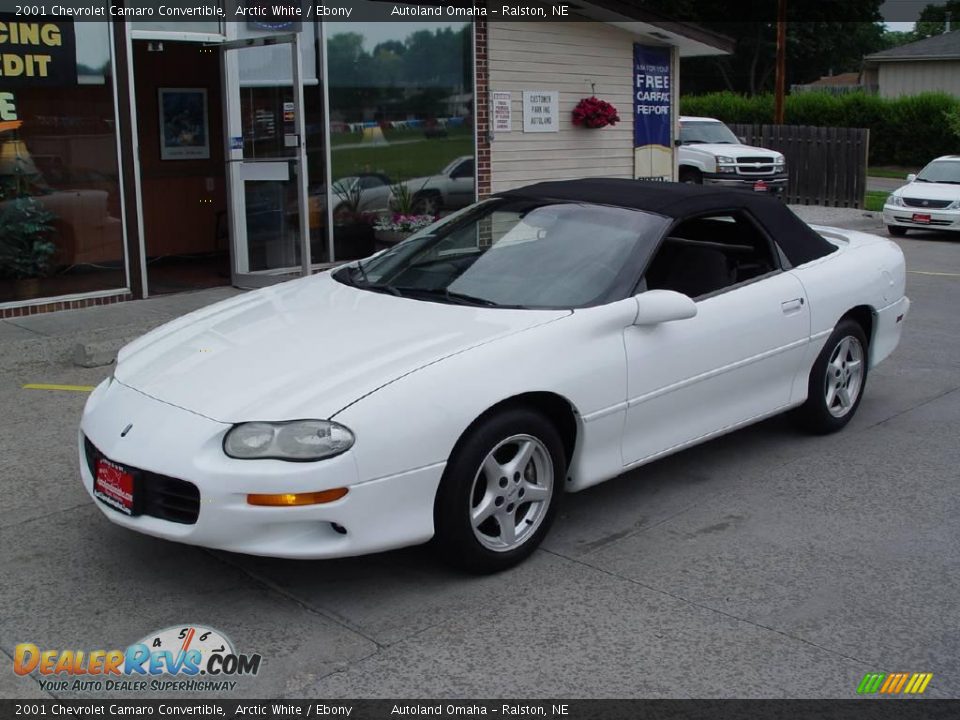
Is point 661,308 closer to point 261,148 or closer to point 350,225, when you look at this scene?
point 261,148

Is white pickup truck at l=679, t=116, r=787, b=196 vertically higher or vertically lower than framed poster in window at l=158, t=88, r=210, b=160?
lower

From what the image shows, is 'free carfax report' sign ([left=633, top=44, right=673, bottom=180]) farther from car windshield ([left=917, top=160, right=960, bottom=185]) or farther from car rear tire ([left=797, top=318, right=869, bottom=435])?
car rear tire ([left=797, top=318, right=869, bottom=435])

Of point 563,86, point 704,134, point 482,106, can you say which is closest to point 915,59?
point 704,134

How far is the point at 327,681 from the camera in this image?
3711mm

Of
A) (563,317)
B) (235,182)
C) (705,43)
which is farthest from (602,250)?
(705,43)

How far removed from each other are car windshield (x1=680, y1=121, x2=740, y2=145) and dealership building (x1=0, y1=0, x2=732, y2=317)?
7.52 metres

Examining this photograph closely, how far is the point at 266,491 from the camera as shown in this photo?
397 centimetres

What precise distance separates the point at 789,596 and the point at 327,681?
1.85m

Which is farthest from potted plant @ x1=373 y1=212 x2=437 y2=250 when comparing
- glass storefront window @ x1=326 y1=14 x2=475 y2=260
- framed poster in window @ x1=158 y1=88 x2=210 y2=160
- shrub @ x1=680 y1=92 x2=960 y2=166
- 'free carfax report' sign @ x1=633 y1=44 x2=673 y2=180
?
shrub @ x1=680 y1=92 x2=960 y2=166

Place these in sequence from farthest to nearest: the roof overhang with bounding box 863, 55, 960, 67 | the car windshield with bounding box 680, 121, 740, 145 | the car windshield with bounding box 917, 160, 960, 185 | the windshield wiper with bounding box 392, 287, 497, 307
Result: 1. the roof overhang with bounding box 863, 55, 960, 67
2. the car windshield with bounding box 680, 121, 740, 145
3. the car windshield with bounding box 917, 160, 960, 185
4. the windshield wiper with bounding box 392, 287, 497, 307

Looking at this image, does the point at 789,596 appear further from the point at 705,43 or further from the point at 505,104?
the point at 705,43

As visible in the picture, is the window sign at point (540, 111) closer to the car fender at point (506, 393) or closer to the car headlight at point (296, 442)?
the car fender at point (506, 393)

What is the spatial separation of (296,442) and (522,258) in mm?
1790

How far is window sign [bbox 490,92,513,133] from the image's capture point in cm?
1340
